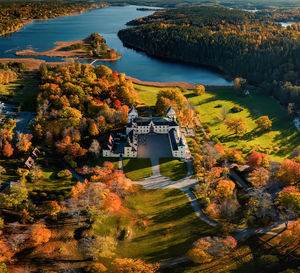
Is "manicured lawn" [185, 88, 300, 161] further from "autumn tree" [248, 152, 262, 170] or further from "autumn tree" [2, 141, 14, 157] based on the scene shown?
"autumn tree" [2, 141, 14, 157]

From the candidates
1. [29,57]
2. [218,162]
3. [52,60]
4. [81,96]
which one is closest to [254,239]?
[218,162]

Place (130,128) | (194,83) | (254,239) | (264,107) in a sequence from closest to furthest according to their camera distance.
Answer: (254,239), (130,128), (264,107), (194,83)

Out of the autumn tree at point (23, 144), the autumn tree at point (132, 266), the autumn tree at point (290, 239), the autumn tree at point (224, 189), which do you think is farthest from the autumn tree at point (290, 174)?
the autumn tree at point (23, 144)

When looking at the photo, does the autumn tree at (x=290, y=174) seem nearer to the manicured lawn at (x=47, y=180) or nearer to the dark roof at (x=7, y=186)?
the manicured lawn at (x=47, y=180)

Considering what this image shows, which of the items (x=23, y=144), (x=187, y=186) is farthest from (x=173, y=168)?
(x=23, y=144)

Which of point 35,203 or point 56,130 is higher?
point 56,130

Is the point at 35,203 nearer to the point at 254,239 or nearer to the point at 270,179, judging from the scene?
the point at 254,239

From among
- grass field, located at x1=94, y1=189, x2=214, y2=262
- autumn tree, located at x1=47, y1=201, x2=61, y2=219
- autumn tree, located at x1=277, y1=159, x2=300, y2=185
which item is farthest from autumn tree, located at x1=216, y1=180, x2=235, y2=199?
autumn tree, located at x1=47, y1=201, x2=61, y2=219
